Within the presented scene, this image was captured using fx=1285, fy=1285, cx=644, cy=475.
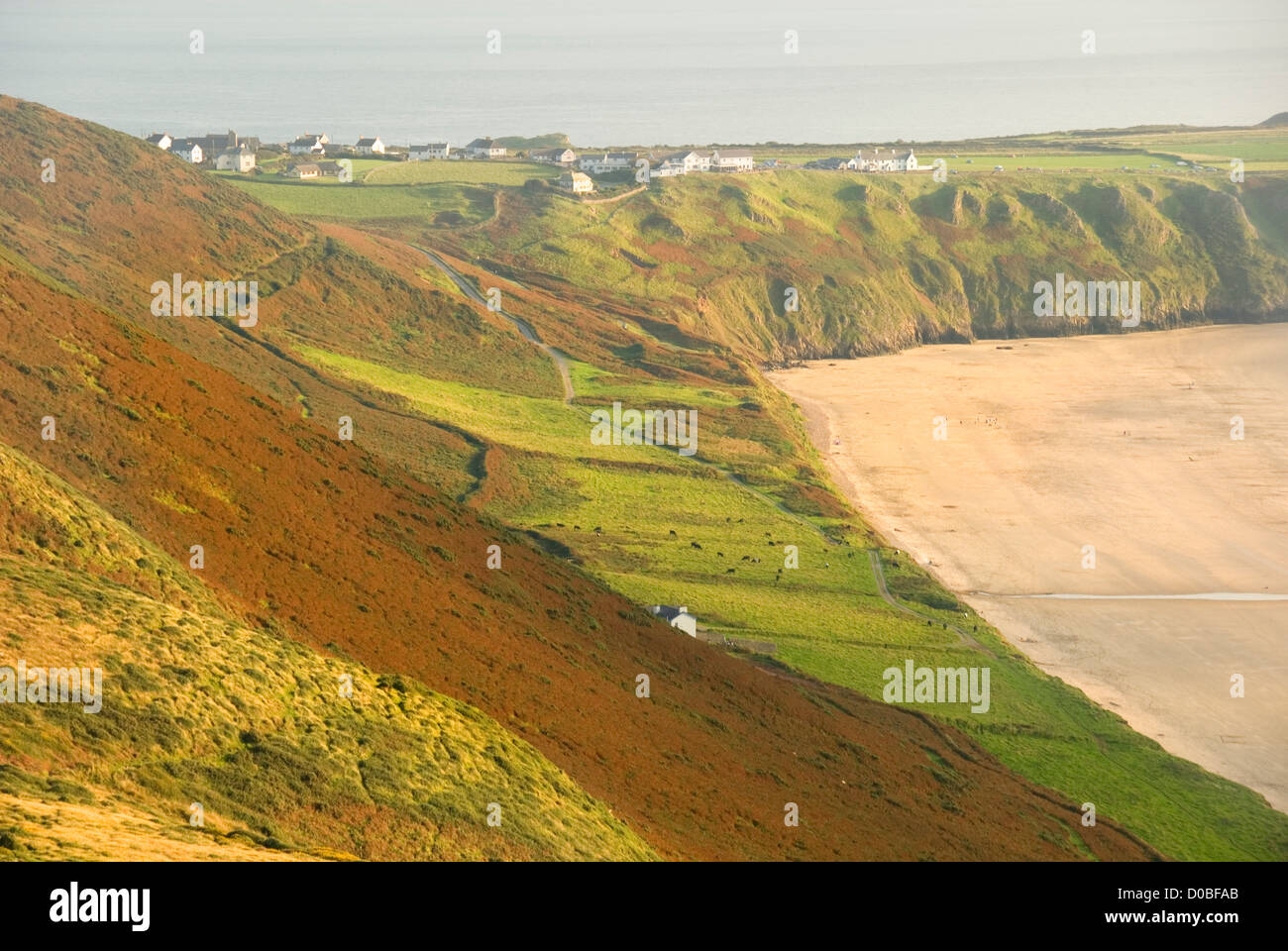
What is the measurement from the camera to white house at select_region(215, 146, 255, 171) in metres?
144

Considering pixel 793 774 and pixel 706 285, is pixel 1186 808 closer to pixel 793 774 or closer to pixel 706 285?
pixel 793 774

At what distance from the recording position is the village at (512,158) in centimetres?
14638

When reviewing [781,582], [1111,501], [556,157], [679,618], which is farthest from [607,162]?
[679,618]

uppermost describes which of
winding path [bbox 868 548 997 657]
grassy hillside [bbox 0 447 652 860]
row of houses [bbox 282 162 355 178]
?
row of houses [bbox 282 162 355 178]

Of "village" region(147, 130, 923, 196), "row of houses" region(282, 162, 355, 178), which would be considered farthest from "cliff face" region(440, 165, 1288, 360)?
"row of houses" region(282, 162, 355, 178)

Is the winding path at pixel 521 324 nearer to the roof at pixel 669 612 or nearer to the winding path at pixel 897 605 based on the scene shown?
the winding path at pixel 897 605

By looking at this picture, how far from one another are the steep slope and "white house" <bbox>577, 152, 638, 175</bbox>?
385ft

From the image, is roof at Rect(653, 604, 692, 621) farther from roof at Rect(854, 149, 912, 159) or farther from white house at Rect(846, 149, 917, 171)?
roof at Rect(854, 149, 912, 159)

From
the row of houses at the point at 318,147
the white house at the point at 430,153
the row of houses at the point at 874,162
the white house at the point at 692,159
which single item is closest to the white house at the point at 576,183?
the white house at the point at 692,159

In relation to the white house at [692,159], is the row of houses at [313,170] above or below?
below

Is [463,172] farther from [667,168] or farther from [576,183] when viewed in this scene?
[667,168]

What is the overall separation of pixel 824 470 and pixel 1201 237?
87472 millimetres

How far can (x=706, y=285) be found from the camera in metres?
125
